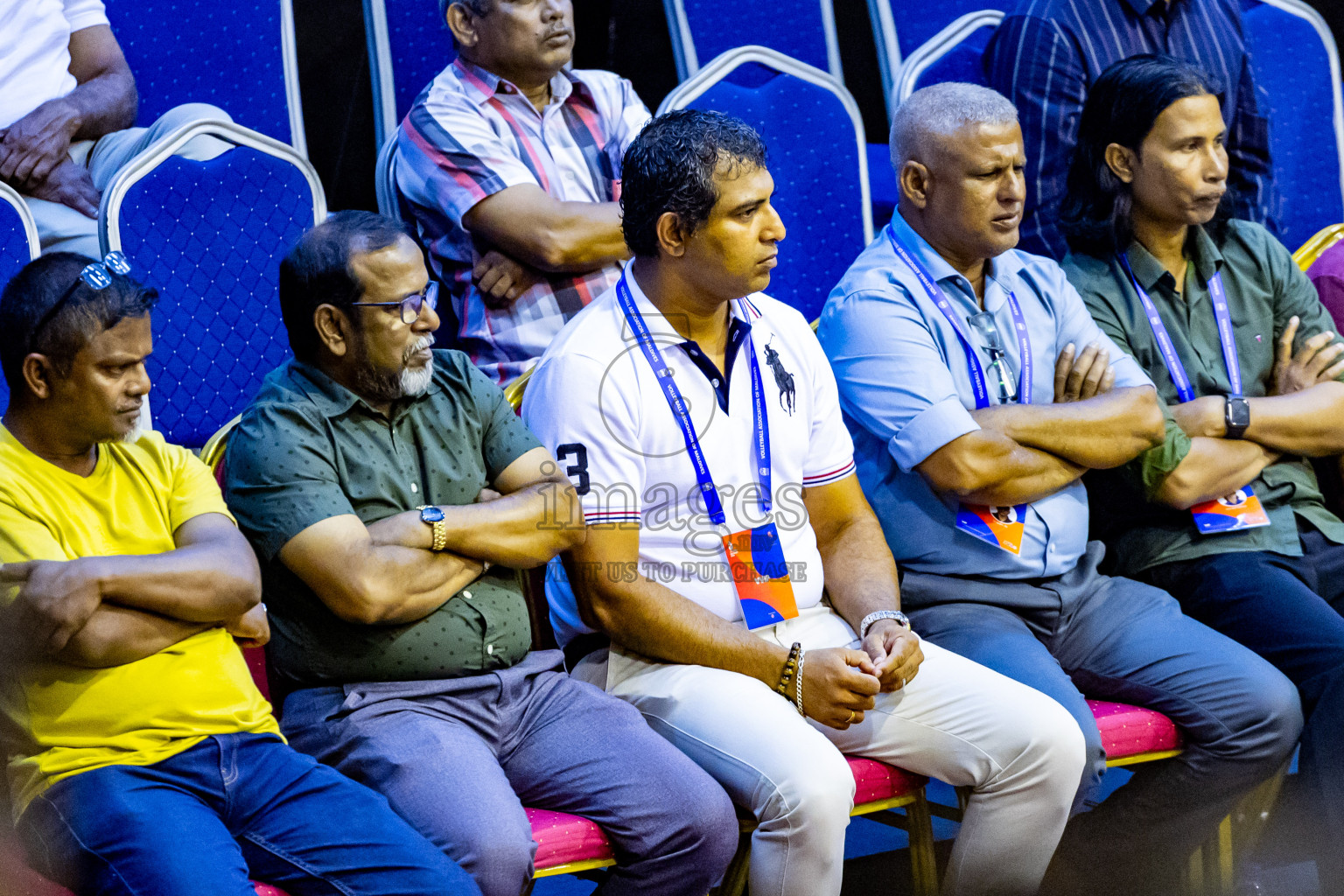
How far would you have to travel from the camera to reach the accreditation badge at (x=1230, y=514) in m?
2.59

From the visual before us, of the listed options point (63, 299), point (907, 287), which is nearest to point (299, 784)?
point (63, 299)

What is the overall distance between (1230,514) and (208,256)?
7.04 ft

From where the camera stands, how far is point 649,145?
231 cm

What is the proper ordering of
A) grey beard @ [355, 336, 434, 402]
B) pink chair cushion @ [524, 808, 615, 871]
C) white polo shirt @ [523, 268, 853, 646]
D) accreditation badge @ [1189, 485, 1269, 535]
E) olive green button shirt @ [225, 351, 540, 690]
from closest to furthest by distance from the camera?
pink chair cushion @ [524, 808, 615, 871] < olive green button shirt @ [225, 351, 540, 690] < grey beard @ [355, 336, 434, 402] < white polo shirt @ [523, 268, 853, 646] < accreditation badge @ [1189, 485, 1269, 535]

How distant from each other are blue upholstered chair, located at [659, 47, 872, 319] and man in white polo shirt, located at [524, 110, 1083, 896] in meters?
0.76

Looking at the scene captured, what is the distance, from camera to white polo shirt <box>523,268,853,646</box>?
2.17m

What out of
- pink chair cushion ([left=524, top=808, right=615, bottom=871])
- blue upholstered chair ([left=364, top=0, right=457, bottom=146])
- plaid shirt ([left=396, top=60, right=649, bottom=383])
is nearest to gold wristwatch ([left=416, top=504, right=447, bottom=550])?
pink chair cushion ([left=524, top=808, right=615, bottom=871])

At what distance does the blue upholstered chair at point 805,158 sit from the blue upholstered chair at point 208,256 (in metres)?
1.06

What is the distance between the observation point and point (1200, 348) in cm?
274

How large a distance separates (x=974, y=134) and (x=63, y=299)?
1653 mm

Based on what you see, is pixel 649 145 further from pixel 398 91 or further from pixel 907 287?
pixel 398 91

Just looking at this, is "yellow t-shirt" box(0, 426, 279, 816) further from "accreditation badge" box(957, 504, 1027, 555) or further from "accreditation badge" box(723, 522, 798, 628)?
"accreditation badge" box(957, 504, 1027, 555)

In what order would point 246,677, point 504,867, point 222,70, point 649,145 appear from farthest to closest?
point 222,70 → point 649,145 → point 246,677 → point 504,867

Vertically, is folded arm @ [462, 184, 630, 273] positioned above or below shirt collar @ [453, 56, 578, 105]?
below
